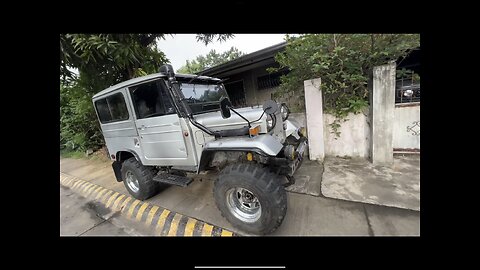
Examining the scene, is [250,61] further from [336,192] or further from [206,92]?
[336,192]

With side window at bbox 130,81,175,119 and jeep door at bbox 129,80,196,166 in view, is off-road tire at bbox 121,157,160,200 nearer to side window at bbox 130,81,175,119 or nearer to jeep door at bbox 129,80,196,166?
jeep door at bbox 129,80,196,166

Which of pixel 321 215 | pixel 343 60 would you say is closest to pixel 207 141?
pixel 321 215

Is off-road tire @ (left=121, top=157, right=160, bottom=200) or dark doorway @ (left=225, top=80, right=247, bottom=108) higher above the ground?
dark doorway @ (left=225, top=80, right=247, bottom=108)

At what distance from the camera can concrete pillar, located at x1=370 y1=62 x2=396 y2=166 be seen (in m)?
3.21

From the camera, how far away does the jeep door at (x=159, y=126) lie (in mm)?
2467

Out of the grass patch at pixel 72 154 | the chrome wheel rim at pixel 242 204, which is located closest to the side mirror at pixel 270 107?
the chrome wheel rim at pixel 242 204

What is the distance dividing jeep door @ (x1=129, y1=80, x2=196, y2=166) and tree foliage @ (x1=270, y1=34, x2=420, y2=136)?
9.32 feet

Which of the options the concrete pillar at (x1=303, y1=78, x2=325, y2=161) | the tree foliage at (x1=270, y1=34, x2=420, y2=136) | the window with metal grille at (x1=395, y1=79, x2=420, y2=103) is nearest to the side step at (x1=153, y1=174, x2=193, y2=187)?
the concrete pillar at (x1=303, y1=78, x2=325, y2=161)

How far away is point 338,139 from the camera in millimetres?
4004

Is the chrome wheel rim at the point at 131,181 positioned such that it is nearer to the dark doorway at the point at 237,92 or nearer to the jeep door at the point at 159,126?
the jeep door at the point at 159,126

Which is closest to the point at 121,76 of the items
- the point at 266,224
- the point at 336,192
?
the point at 266,224

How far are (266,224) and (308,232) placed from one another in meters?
0.54

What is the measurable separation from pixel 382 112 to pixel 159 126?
12.6 ft
